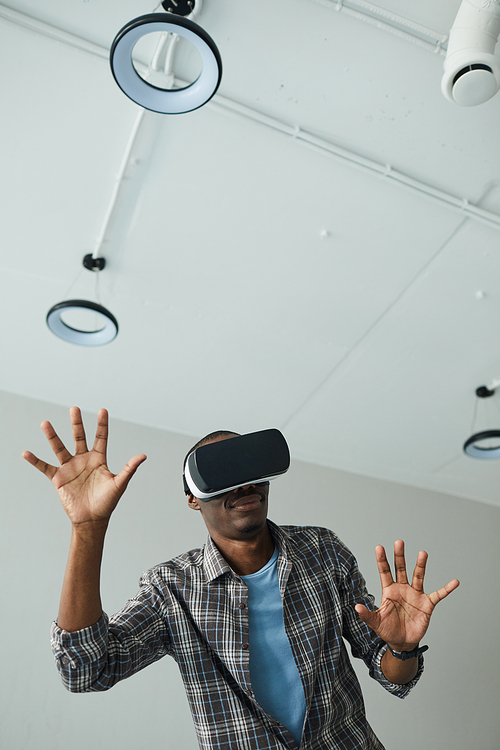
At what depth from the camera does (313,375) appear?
3.91 m

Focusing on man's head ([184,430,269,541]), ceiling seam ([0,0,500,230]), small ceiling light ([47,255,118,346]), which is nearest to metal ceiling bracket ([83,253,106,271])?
small ceiling light ([47,255,118,346])

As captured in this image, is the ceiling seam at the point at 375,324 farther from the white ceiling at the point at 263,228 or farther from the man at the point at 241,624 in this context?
the man at the point at 241,624

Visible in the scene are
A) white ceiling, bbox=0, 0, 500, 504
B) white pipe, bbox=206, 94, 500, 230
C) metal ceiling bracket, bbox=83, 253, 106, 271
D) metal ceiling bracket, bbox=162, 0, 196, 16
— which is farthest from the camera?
metal ceiling bracket, bbox=83, 253, 106, 271

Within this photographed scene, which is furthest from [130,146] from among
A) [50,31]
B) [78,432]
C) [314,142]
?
[78,432]

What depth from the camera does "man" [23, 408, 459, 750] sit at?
3.55 feet

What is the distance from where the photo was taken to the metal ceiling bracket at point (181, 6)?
2.09 meters

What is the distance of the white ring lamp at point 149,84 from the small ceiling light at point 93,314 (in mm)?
1126

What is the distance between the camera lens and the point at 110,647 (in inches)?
44.6

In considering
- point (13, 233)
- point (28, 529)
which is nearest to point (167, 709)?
point (28, 529)

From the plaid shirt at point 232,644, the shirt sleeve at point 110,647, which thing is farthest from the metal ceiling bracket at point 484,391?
the shirt sleeve at point 110,647

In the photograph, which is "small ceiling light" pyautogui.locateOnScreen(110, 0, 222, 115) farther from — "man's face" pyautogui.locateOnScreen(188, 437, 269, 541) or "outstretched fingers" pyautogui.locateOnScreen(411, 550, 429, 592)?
"outstretched fingers" pyautogui.locateOnScreen(411, 550, 429, 592)

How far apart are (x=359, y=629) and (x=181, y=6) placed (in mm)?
2007

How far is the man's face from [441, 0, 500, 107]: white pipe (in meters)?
1.42

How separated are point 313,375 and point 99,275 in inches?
58.0
